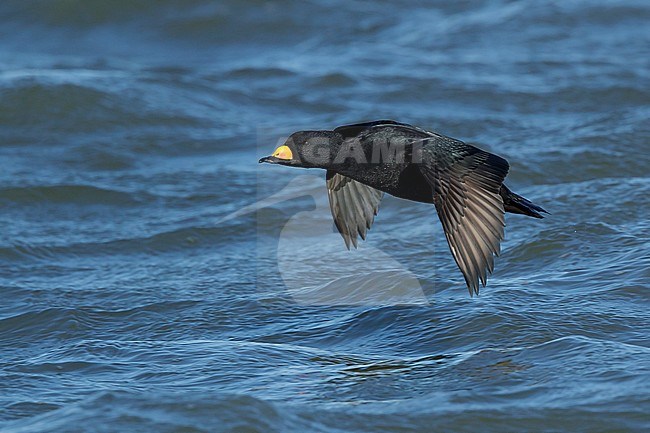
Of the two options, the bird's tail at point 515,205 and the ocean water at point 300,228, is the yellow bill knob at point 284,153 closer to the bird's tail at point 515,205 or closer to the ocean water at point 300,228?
the ocean water at point 300,228

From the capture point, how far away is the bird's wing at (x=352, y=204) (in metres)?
5.93

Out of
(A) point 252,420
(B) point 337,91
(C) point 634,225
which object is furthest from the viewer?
(B) point 337,91

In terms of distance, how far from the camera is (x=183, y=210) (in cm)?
751

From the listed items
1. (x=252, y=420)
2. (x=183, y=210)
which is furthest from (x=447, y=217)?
(x=183, y=210)

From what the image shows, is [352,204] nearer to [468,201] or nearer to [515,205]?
[515,205]

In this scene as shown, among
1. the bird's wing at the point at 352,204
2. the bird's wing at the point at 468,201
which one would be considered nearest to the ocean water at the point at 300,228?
the bird's wing at the point at 352,204

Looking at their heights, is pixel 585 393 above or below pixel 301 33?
below

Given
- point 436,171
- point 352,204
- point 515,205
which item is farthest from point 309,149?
point 515,205

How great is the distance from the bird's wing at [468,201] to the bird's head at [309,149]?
0.47m

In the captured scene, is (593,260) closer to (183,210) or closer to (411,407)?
(411,407)

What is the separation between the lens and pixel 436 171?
16.3ft

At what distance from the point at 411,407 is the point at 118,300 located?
2297mm

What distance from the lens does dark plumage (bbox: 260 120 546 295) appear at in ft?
15.7

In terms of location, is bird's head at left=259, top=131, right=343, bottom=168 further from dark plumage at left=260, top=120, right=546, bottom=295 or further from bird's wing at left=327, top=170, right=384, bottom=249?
bird's wing at left=327, top=170, right=384, bottom=249
